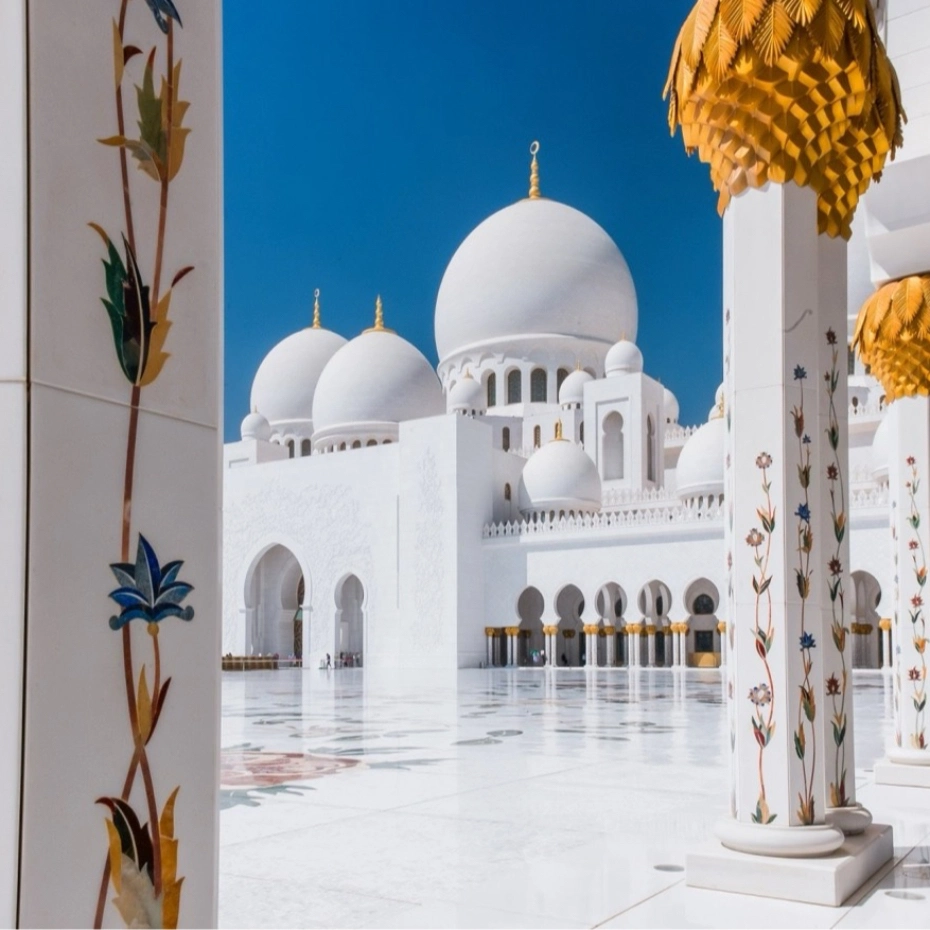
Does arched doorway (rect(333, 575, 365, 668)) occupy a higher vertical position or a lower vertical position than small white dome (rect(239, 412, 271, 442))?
lower

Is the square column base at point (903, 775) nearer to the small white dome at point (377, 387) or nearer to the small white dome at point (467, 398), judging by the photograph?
the small white dome at point (467, 398)

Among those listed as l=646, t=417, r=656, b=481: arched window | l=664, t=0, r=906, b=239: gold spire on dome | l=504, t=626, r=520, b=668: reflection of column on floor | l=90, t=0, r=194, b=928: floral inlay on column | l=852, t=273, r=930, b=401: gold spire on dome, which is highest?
l=646, t=417, r=656, b=481: arched window

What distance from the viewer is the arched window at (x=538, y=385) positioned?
2252cm

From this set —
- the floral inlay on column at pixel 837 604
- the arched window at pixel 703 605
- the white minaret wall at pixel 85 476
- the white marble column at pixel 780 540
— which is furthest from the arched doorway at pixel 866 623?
the white minaret wall at pixel 85 476

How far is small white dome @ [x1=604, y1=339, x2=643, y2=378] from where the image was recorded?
20.7 meters

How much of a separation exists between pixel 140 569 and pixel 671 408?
2603cm

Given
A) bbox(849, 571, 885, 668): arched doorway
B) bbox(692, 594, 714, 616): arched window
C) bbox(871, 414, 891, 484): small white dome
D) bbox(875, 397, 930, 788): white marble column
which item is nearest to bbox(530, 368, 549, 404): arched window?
bbox(692, 594, 714, 616): arched window

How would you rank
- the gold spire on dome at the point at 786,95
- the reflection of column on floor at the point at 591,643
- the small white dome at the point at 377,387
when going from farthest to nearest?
the small white dome at the point at 377,387 → the reflection of column on floor at the point at 591,643 → the gold spire on dome at the point at 786,95

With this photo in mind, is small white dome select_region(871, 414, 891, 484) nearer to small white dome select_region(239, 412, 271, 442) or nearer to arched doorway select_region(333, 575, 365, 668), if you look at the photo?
arched doorway select_region(333, 575, 365, 668)

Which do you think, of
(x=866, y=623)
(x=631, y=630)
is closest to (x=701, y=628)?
(x=631, y=630)

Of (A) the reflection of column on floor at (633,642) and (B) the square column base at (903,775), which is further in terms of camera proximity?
(A) the reflection of column on floor at (633,642)

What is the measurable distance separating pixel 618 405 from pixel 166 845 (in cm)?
1973

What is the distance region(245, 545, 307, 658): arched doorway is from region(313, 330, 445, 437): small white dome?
10.5 feet

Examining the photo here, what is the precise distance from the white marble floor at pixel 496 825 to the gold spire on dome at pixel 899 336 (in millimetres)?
1494
